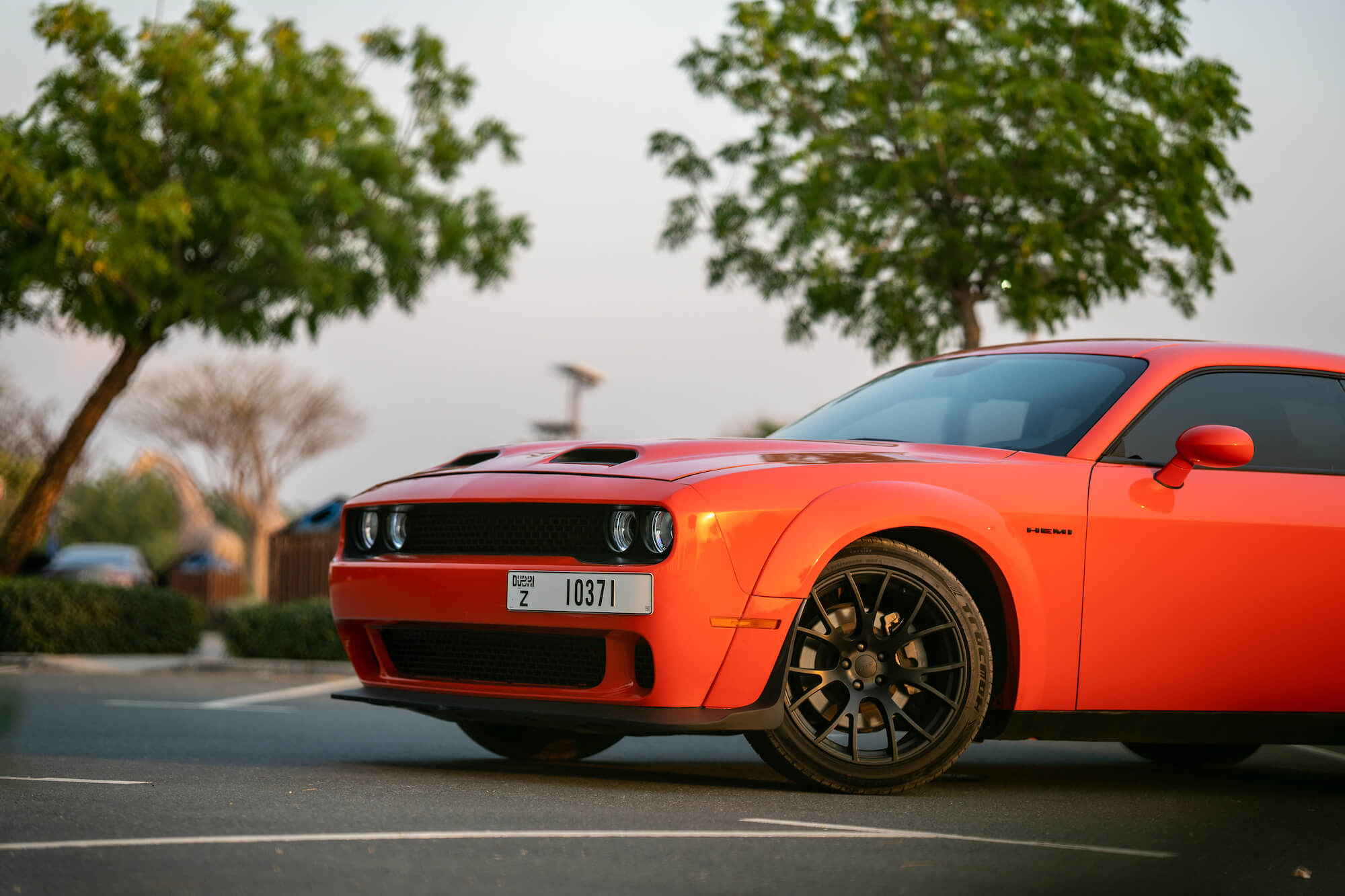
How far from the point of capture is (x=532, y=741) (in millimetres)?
6348

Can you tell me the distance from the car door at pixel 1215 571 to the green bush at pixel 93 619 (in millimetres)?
12974

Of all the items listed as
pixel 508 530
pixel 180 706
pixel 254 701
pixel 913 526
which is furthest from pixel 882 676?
pixel 254 701

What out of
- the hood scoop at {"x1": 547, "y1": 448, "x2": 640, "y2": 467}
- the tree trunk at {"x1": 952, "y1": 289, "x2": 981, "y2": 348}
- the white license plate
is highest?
the tree trunk at {"x1": 952, "y1": 289, "x2": 981, "y2": 348}

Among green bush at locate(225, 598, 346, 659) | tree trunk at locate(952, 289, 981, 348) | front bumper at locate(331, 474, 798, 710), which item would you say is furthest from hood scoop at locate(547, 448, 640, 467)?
tree trunk at locate(952, 289, 981, 348)

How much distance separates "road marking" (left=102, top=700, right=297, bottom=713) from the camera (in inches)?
400

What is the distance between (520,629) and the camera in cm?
505

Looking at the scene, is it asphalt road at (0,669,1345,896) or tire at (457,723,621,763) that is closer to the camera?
asphalt road at (0,669,1345,896)

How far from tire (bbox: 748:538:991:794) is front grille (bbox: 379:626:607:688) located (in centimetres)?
57

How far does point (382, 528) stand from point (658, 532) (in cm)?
132

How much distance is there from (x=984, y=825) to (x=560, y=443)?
2070 mm

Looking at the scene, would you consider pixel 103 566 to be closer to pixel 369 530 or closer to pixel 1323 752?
pixel 1323 752

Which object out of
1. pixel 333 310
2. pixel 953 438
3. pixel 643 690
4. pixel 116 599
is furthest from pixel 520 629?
pixel 333 310

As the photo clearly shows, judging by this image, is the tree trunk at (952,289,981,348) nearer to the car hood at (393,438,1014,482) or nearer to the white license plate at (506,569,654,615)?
the car hood at (393,438,1014,482)

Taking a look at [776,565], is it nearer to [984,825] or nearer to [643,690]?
[643,690]
